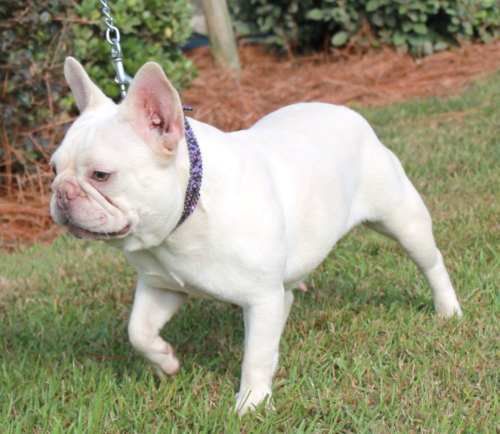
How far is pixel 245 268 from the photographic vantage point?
247 centimetres

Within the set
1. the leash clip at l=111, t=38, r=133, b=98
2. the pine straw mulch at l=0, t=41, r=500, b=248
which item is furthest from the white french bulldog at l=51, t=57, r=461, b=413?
the pine straw mulch at l=0, t=41, r=500, b=248

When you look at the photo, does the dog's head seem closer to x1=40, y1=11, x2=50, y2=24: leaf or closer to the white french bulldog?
the white french bulldog

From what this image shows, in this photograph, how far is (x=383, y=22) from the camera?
812cm

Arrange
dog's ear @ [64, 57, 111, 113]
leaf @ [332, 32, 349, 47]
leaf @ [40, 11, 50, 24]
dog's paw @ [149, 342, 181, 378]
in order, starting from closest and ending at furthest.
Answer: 1. dog's ear @ [64, 57, 111, 113]
2. dog's paw @ [149, 342, 181, 378]
3. leaf @ [40, 11, 50, 24]
4. leaf @ [332, 32, 349, 47]

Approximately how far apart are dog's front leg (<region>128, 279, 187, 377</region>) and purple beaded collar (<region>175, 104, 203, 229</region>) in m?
0.57

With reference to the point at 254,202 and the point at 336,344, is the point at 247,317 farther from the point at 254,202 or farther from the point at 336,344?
the point at 336,344

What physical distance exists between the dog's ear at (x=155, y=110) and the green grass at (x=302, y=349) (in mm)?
1069

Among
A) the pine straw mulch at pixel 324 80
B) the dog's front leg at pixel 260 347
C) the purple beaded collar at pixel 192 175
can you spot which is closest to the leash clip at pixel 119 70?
the purple beaded collar at pixel 192 175

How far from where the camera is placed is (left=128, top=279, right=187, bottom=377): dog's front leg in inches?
110

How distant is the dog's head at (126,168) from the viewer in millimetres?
2214

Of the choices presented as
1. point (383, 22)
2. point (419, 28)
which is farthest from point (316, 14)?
point (419, 28)

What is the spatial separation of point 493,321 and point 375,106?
4.25 meters

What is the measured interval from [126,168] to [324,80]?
18.7ft

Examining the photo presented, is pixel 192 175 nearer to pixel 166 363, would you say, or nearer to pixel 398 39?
pixel 166 363
